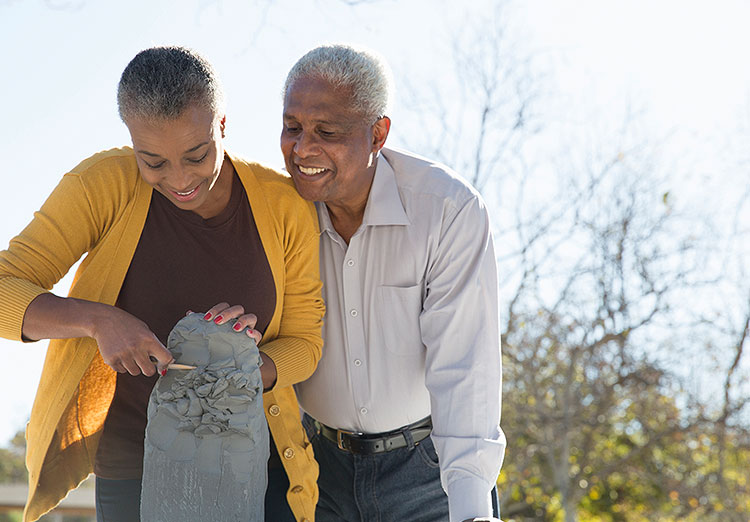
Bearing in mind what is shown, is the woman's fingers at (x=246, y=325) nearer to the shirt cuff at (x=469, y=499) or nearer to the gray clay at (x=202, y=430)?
the gray clay at (x=202, y=430)

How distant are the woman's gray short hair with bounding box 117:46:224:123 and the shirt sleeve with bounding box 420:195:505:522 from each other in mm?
874

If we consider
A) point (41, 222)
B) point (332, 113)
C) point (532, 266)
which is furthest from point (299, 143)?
point (532, 266)

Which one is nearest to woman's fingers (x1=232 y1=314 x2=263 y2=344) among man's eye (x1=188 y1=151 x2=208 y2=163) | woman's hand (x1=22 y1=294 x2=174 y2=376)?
woman's hand (x1=22 y1=294 x2=174 y2=376)

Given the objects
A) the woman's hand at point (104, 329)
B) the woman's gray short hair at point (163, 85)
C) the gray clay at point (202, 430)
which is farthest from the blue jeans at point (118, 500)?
the woman's gray short hair at point (163, 85)

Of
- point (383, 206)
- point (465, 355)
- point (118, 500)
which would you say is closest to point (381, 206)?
point (383, 206)

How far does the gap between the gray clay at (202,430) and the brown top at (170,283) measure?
0.26m

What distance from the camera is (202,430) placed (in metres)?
1.95

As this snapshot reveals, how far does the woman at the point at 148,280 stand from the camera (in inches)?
78.0

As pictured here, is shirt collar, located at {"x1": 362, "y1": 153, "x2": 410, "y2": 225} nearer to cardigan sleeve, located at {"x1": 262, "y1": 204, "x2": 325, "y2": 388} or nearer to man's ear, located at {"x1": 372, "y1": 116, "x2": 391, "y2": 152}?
man's ear, located at {"x1": 372, "y1": 116, "x2": 391, "y2": 152}

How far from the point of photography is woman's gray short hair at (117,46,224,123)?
1.98 m

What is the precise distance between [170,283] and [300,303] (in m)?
0.37

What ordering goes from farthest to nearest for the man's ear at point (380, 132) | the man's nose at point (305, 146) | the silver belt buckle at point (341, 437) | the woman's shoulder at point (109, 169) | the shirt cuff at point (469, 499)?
the silver belt buckle at point (341, 437), the man's ear at point (380, 132), the man's nose at point (305, 146), the shirt cuff at point (469, 499), the woman's shoulder at point (109, 169)

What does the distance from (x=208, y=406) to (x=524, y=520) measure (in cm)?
734

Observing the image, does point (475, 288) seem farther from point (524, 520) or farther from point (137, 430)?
point (524, 520)
